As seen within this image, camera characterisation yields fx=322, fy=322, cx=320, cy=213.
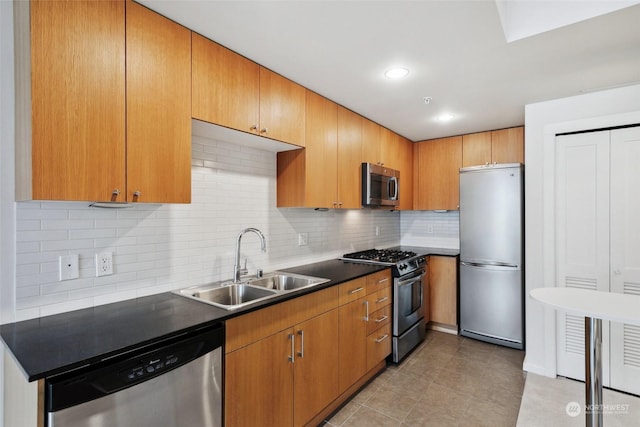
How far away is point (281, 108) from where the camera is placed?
2.32 meters

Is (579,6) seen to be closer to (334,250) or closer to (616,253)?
(616,253)

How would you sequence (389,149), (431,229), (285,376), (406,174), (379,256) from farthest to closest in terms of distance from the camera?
(431,229), (406,174), (389,149), (379,256), (285,376)

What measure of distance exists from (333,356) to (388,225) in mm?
2510

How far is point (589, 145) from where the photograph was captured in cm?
263

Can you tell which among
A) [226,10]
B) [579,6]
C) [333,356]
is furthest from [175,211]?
[579,6]

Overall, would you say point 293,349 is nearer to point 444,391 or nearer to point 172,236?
point 172,236

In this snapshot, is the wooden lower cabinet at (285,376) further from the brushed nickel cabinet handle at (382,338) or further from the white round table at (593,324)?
the white round table at (593,324)

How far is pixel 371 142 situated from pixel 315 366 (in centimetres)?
231

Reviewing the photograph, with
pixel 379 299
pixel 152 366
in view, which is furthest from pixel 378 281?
pixel 152 366

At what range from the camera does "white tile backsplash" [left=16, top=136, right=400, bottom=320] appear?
4.92 feet

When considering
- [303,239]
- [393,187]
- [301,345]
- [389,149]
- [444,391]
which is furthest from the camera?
[389,149]

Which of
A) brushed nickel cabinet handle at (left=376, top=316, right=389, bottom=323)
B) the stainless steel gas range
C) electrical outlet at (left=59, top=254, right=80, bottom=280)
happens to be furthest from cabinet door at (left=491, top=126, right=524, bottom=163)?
electrical outlet at (left=59, top=254, right=80, bottom=280)

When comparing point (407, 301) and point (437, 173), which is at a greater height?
point (437, 173)

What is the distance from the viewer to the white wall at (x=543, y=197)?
8.77 feet
